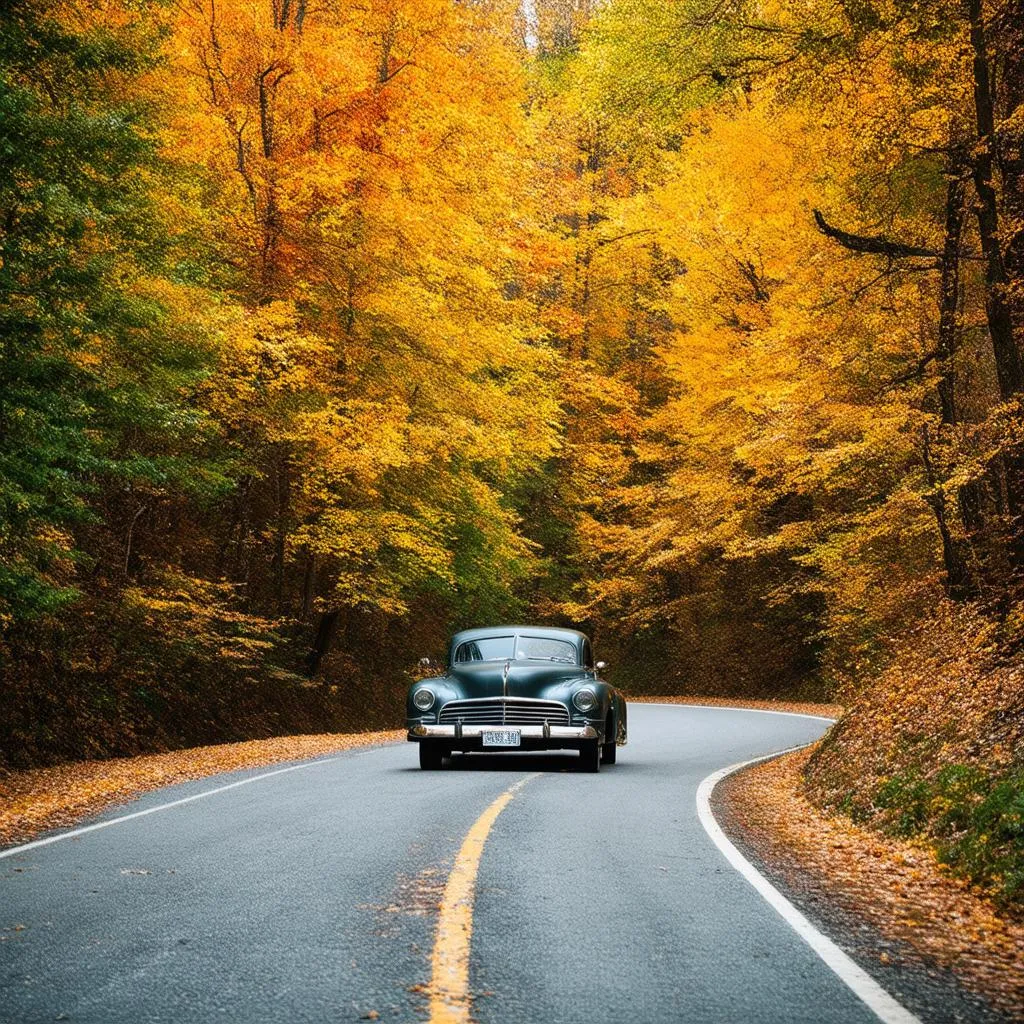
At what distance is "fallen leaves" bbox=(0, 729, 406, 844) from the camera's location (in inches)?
395

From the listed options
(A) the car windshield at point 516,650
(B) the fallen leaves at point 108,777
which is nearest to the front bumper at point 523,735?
(A) the car windshield at point 516,650

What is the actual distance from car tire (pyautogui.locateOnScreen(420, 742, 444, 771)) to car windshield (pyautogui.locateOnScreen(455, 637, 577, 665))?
4.09 feet

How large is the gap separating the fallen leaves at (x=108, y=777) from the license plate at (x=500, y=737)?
11.4 ft

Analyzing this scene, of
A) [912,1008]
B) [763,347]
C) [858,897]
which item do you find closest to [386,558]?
[763,347]

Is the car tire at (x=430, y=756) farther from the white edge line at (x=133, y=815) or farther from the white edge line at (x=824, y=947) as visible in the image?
the white edge line at (x=824, y=947)

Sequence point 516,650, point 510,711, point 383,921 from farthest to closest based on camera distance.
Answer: point 516,650
point 510,711
point 383,921

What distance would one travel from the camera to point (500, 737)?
41.7 feet

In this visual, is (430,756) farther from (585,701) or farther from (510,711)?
(585,701)

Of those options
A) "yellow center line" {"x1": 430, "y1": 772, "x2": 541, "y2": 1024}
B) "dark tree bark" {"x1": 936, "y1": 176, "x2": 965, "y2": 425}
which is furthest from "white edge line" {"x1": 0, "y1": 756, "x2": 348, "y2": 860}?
"dark tree bark" {"x1": 936, "y1": 176, "x2": 965, "y2": 425}

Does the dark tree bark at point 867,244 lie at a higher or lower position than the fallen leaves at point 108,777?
higher

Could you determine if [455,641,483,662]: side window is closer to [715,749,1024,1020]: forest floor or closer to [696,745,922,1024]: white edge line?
[715,749,1024,1020]: forest floor

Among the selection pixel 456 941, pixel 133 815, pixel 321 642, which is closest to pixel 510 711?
pixel 133 815

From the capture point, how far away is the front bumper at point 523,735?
12609 mm

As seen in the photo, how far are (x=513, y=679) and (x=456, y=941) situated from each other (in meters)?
7.63
